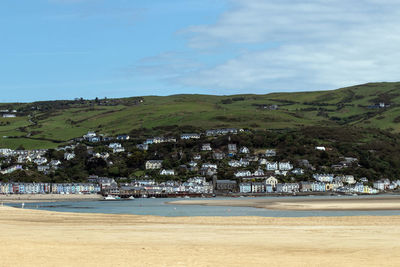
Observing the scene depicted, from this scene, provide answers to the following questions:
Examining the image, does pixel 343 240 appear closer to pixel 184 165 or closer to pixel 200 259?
pixel 200 259

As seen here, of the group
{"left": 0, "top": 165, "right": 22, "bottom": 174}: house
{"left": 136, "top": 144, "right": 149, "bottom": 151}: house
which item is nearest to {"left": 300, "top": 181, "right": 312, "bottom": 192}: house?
{"left": 136, "top": 144, "right": 149, "bottom": 151}: house

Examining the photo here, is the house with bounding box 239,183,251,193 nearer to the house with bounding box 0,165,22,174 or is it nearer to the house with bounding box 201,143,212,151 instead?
the house with bounding box 201,143,212,151

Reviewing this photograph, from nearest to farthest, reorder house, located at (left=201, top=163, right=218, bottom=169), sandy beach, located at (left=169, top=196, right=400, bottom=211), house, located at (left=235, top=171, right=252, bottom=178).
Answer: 1. sandy beach, located at (left=169, top=196, right=400, bottom=211)
2. house, located at (left=235, top=171, right=252, bottom=178)
3. house, located at (left=201, top=163, right=218, bottom=169)

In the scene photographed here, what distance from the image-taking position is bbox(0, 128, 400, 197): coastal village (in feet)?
484

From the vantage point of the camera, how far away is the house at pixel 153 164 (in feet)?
565

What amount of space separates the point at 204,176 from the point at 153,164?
2045 centimetres

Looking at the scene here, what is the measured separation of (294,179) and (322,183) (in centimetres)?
871

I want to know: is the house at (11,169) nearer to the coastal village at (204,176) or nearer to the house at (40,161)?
the coastal village at (204,176)

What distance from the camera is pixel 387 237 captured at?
90.5 feet

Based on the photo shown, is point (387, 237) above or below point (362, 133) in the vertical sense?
below

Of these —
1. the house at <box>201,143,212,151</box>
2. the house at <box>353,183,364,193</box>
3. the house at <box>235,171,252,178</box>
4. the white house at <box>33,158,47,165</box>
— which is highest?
the house at <box>201,143,212,151</box>

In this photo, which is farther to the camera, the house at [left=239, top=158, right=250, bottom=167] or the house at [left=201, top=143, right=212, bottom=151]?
the house at [left=201, top=143, right=212, bottom=151]

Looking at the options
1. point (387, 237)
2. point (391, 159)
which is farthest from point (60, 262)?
point (391, 159)

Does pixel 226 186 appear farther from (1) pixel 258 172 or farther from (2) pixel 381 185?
(2) pixel 381 185
